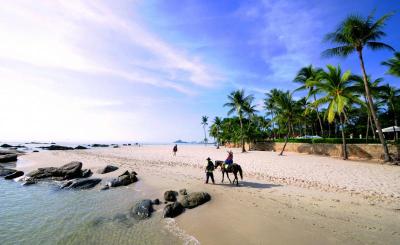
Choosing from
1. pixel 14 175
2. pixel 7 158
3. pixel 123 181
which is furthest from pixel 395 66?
pixel 7 158

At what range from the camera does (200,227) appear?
759 cm

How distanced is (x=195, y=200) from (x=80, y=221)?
15.3 ft

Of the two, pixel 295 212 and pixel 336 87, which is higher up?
pixel 336 87

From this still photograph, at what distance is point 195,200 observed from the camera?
32.6ft

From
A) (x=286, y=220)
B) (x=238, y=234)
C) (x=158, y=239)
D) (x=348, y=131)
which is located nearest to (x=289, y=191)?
(x=286, y=220)

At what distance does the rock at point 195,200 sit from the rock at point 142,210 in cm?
146

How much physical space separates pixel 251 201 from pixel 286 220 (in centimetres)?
228

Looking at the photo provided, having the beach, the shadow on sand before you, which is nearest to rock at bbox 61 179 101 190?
the beach

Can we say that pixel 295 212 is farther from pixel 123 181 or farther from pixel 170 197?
pixel 123 181

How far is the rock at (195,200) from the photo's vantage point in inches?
384

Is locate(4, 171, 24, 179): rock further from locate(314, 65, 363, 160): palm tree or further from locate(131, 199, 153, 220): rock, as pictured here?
locate(314, 65, 363, 160): palm tree

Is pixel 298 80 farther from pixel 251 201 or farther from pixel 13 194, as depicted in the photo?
pixel 13 194

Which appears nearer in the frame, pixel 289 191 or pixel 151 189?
pixel 289 191

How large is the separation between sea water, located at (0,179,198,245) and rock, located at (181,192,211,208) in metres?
1.18
